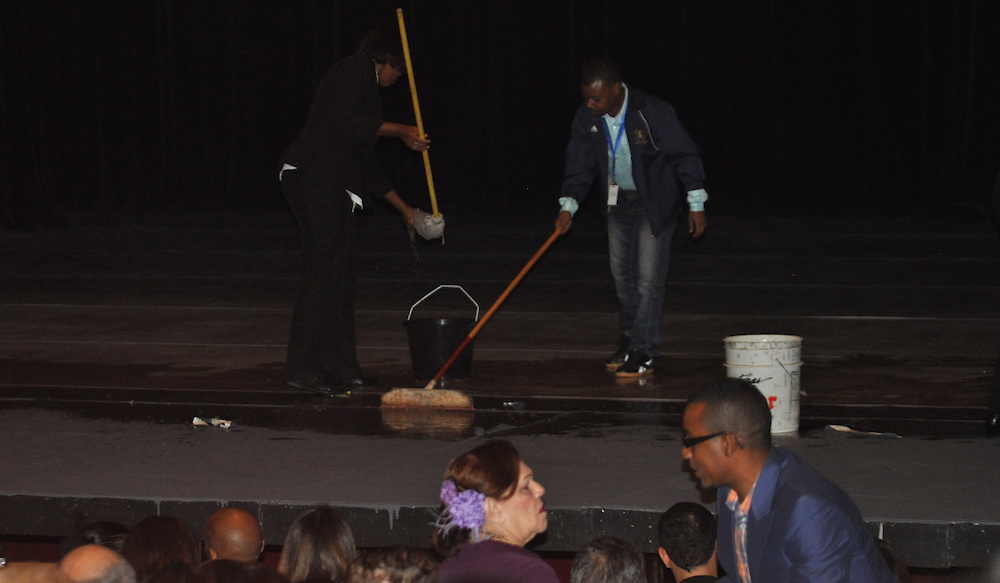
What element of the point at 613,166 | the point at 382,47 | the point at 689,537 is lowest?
the point at 689,537

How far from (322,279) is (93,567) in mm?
3629

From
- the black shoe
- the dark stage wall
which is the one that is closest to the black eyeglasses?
the black shoe

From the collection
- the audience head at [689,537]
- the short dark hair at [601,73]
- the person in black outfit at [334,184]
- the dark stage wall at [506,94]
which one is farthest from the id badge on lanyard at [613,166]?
the dark stage wall at [506,94]

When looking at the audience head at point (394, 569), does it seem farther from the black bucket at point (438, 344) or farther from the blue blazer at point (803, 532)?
the black bucket at point (438, 344)

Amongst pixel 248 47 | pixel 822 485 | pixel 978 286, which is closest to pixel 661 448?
pixel 822 485

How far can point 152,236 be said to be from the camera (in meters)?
14.1

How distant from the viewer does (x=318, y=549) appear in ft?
9.96

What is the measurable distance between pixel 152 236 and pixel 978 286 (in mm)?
9030

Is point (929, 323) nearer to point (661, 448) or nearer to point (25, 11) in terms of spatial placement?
point (661, 448)

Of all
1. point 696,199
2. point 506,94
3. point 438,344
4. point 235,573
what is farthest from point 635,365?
point 506,94

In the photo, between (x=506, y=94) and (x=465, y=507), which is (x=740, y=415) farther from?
(x=506, y=94)

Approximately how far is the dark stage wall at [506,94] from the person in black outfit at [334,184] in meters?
8.22

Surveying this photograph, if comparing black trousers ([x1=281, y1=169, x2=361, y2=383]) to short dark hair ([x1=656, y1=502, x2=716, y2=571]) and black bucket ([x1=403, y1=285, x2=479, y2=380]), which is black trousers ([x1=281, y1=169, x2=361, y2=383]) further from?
short dark hair ([x1=656, y1=502, x2=716, y2=571])

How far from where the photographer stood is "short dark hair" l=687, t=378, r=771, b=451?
2898 mm
